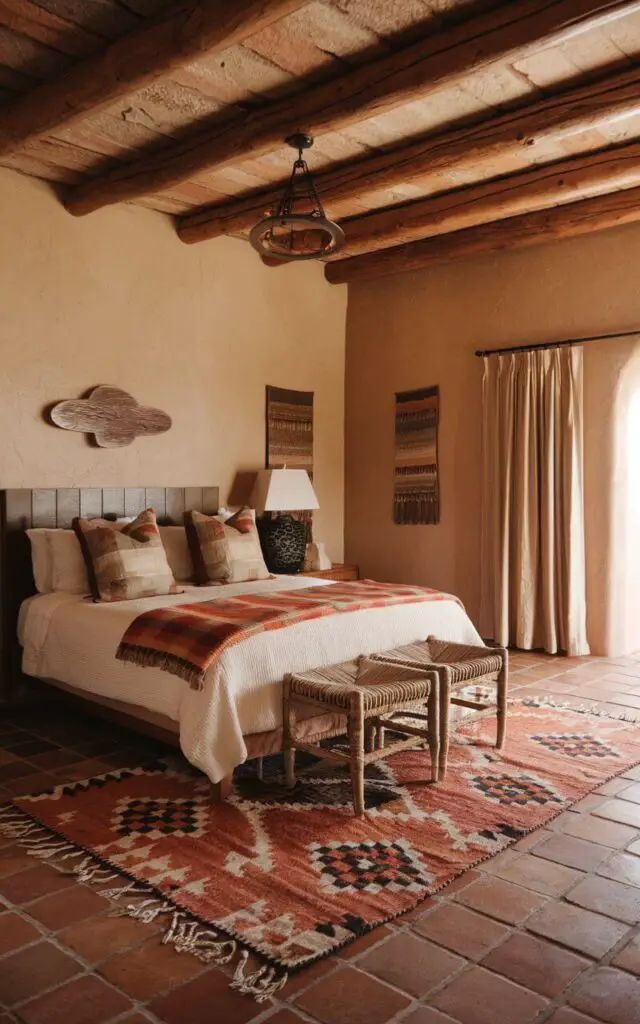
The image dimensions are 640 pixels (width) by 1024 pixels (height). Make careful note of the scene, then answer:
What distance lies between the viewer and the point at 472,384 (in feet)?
18.7

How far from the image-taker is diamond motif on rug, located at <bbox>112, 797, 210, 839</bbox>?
2.67 metres

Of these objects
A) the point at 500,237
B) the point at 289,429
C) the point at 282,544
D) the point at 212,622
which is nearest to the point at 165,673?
the point at 212,622

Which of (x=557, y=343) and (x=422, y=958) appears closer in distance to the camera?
(x=422, y=958)

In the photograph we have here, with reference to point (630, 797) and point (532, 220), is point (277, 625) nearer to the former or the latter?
point (630, 797)

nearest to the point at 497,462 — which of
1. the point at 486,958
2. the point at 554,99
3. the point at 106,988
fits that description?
the point at 554,99

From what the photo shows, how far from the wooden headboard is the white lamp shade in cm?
98

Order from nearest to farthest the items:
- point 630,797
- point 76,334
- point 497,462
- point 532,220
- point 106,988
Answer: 1. point 106,988
2. point 630,797
3. point 76,334
4. point 532,220
5. point 497,462

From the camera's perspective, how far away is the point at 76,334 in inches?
181

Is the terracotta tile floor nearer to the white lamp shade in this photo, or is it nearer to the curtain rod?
the white lamp shade

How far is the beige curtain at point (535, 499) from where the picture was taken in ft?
16.7

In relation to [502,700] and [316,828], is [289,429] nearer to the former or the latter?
[502,700]

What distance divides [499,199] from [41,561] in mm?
3209

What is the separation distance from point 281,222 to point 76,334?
5.63 feet

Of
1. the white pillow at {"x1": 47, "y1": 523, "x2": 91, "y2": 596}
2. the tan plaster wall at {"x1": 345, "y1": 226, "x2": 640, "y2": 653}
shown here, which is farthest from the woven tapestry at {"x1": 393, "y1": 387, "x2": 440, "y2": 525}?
the white pillow at {"x1": 47, "y1": 523, "x2": 91, "y2": 596}
